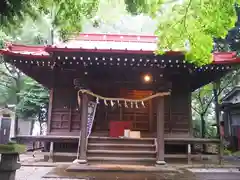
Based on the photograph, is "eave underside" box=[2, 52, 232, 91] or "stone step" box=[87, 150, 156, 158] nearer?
"eave underside" box=[2, 52, 232, 91]

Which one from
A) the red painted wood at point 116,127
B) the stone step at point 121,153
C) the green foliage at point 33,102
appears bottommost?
the stone step at point 121,153

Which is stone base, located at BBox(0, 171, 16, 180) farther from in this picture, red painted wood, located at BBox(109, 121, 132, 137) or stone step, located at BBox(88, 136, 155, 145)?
red painted wood, located at BBox(109, 121, 132, 137)

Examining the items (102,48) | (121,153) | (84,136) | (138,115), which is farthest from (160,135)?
(102,48)

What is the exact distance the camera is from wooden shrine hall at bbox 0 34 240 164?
6.63 meters

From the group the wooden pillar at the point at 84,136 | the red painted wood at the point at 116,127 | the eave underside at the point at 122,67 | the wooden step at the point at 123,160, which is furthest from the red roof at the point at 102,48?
the wooden step at the point at 123,160

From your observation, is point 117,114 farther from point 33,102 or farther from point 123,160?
point 33,102

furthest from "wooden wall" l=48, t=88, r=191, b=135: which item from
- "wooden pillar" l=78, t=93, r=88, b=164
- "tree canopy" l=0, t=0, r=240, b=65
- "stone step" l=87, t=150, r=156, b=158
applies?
"tree canopy" l=0, t=0, r=240, b=65

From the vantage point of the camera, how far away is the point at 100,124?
8789 mm

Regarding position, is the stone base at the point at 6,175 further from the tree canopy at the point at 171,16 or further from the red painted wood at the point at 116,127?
the red painted wood at the point at 116,127

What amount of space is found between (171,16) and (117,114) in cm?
563

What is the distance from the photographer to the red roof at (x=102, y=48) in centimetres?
633

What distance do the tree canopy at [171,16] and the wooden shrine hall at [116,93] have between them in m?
2.34

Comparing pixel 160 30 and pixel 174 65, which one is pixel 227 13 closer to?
pixel 160 30

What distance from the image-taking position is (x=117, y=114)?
8.88 meters
